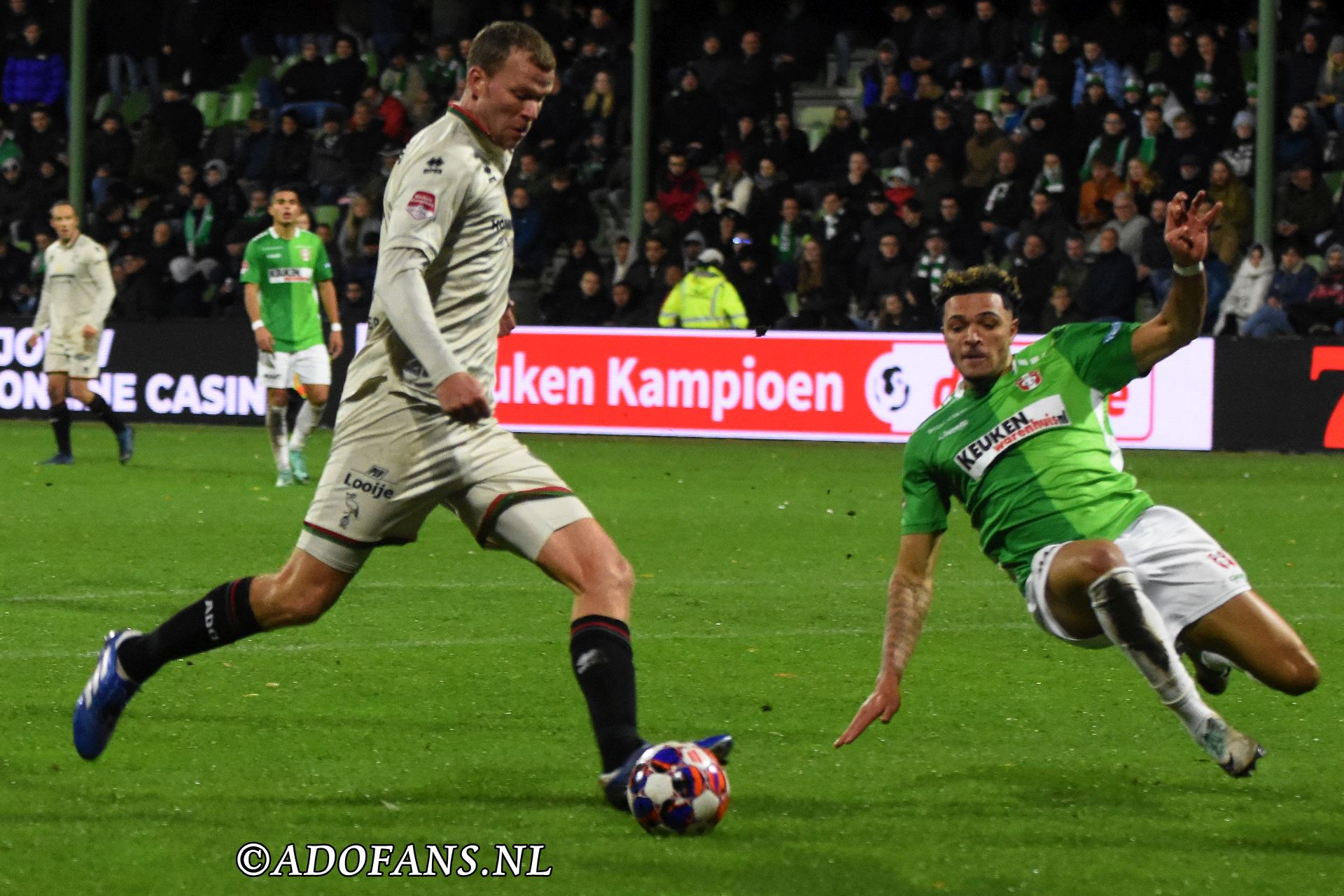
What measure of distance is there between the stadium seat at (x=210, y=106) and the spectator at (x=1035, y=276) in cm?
1192

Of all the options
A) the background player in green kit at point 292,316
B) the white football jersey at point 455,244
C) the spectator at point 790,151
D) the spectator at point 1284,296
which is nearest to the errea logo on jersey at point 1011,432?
the white football jersey at point 455,244

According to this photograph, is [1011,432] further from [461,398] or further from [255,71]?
[255,71]

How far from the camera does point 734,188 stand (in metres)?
21.8

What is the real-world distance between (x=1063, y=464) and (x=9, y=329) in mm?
17448

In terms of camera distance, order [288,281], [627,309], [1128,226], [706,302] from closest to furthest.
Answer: [288,281] → [1128,226] → [706,302] → [627,309]

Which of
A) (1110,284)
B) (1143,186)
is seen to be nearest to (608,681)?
(1110,284)

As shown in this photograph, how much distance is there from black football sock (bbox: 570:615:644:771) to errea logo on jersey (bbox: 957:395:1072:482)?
1.27 m

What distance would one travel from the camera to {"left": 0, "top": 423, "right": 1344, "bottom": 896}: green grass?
4816mm

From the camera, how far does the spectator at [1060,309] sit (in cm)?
1897

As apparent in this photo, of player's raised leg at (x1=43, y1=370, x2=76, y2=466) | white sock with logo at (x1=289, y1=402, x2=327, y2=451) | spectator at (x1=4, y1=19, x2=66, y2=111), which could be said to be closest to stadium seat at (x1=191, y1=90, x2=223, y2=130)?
spectator at (x1=4, y1=19, x2=66, y2=111)

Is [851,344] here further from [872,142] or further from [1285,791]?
[1285,791]

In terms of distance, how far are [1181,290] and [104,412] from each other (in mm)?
12472

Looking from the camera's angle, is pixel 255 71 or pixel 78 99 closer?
pixel 78 99

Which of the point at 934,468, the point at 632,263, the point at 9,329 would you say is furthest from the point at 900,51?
the point at 934,468
